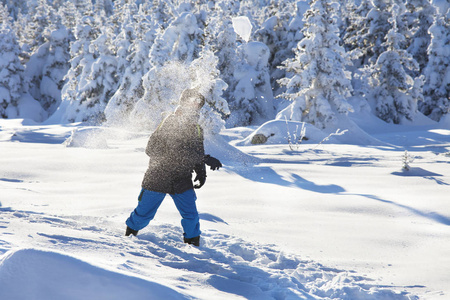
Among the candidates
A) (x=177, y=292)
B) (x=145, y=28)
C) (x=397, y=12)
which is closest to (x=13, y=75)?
(x=145, y=28)

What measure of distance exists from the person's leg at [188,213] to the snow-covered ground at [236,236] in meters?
0.15

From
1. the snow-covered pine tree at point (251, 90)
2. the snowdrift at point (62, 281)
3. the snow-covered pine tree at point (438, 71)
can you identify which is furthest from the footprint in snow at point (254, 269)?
the snow-covered pine tree at point (438, 71)

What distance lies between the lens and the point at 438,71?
32.4 m

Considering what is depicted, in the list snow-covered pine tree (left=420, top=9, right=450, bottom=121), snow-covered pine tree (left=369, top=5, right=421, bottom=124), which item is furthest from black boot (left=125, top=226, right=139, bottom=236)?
snow-covered pine tree (left=420, top=9, right=450, bottom=121)

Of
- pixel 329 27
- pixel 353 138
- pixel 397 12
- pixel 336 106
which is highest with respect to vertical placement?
pixel 397 12

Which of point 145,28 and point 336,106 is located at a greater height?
point 145,28

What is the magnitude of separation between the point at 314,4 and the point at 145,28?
12.0 metres

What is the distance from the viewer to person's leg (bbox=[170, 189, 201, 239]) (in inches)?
173

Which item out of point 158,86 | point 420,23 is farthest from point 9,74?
point 420,23

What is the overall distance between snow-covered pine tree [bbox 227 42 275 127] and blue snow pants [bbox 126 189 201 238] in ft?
82.7

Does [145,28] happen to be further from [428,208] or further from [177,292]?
[177,292]

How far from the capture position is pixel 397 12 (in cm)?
2928

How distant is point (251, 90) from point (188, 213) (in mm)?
25916

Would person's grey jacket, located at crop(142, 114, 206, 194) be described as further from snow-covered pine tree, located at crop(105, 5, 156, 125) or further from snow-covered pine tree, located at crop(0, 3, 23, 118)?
snow-covered pine tree, located at crop(0, 3, 23, 118)
